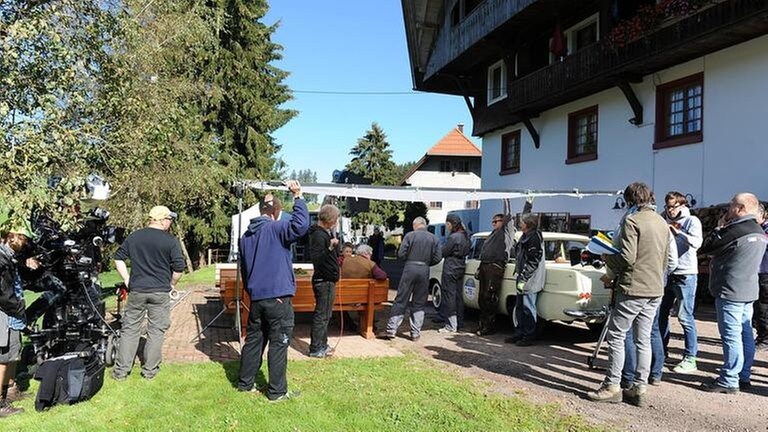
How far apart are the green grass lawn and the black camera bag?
0.09m

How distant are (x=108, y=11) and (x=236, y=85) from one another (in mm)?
20327

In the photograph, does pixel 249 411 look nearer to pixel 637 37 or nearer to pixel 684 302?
pixel 684 302

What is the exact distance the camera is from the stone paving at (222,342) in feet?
23.3

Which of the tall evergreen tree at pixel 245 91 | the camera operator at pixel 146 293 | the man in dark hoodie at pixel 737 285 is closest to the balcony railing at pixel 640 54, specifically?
the man in dark hoodie at pixel 737 285

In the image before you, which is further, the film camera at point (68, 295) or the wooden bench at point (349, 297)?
the wooden bench at point (349, 297)

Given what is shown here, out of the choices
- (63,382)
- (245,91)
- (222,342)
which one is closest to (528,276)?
(222,342)

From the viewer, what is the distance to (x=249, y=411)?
4.95 m

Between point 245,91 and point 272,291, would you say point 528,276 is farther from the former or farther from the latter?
point 245,91

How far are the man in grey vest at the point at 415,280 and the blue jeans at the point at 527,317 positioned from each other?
53.5 inches

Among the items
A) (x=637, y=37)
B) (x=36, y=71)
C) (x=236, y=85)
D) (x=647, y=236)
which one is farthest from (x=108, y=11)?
(x=236, y=85)

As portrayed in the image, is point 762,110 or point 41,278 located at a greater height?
point 762,110

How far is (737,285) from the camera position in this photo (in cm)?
561

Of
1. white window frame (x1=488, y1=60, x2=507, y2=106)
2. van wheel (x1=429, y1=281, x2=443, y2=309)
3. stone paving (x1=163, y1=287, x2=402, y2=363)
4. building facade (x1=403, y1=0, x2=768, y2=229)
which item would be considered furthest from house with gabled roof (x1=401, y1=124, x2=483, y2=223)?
stone paving (x1=163, y1=287, x2=402, y2=363)

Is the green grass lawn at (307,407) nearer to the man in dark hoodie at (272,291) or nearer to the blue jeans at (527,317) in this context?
the man in dark hoodie at (272,291)
